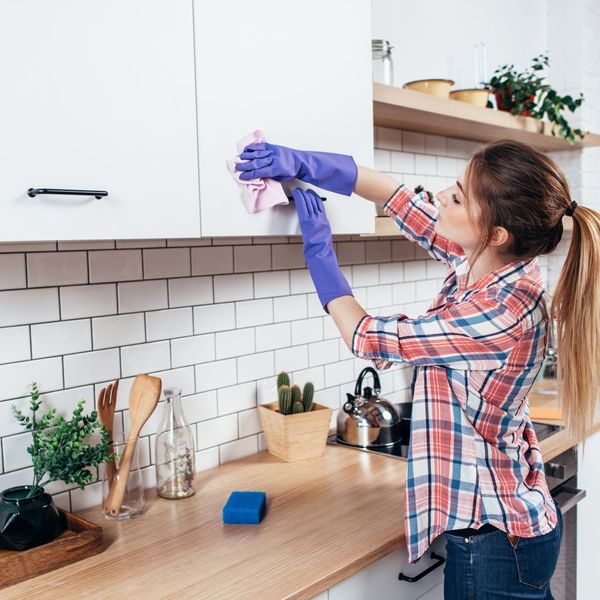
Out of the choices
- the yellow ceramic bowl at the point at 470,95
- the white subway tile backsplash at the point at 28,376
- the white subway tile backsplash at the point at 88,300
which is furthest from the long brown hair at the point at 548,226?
the yellow ceramic bowl at the point at 470,95

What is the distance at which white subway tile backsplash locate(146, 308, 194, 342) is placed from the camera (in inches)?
72.3

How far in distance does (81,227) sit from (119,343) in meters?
0.59

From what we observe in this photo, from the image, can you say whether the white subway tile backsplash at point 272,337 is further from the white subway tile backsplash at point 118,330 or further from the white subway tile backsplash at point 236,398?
the white subway tile backsplash at point 118,330

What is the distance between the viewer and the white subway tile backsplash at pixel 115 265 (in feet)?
5.60

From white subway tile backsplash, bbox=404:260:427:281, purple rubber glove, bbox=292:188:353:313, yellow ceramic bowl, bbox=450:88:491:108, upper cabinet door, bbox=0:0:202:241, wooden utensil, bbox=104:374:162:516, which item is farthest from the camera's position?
white subway tile backsplash, bbox=404:260:427:281

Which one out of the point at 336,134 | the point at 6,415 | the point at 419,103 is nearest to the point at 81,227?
the point at 6,415

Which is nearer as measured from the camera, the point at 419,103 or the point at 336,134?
the point at 336,134

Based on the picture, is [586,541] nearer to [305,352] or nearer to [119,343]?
[305,352]

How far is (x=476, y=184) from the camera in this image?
1443 millimetres

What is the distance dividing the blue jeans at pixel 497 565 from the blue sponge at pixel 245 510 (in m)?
0.43

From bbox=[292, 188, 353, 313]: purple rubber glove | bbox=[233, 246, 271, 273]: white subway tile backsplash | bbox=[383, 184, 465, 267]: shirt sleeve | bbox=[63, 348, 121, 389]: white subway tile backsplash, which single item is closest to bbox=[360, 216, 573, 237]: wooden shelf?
bbox=[383, 184, 465, 267]: shirt sleeve

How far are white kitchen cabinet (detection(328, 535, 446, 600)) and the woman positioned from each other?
0.10m

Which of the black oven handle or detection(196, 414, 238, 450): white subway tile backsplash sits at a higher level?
detection(196, 414, 238, 450): white subway tile backsplash

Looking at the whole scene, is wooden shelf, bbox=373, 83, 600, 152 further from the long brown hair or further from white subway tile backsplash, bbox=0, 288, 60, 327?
white subway tile backsplash, bbox=0, 288, 60, 327
